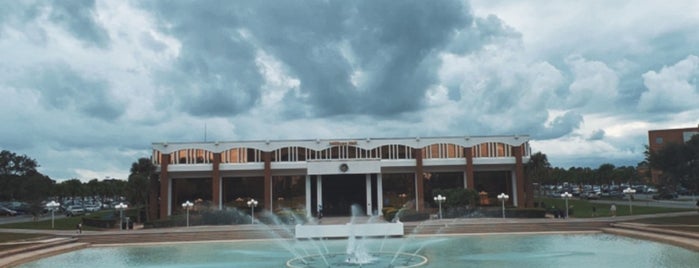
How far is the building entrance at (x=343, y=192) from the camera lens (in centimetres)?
5834

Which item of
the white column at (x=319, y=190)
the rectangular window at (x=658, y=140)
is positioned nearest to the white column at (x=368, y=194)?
the white column at (x=319, y=190)

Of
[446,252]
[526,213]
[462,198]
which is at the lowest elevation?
[446,252]

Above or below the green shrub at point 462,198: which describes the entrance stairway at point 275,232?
below

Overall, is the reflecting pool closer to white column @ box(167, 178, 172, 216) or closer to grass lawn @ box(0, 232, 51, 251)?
grass lawn @ box(0, 232, 51, 251)

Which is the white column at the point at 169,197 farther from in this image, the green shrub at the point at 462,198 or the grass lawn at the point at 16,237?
the green shrub at the point at 462,198

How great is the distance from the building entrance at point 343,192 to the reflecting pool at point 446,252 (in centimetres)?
2296

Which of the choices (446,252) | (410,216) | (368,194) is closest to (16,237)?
(410,216)

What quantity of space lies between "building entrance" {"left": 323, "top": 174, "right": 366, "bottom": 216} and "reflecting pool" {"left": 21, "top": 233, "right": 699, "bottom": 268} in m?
23.0

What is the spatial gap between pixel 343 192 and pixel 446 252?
32029 millimetres

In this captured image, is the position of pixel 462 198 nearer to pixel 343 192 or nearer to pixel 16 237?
pixel 343 192

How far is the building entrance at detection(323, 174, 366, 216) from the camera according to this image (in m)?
58.3

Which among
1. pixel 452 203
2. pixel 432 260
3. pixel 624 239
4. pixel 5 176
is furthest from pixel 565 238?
pixel 5 176

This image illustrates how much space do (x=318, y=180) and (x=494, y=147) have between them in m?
18.3

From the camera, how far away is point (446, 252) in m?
26.9
